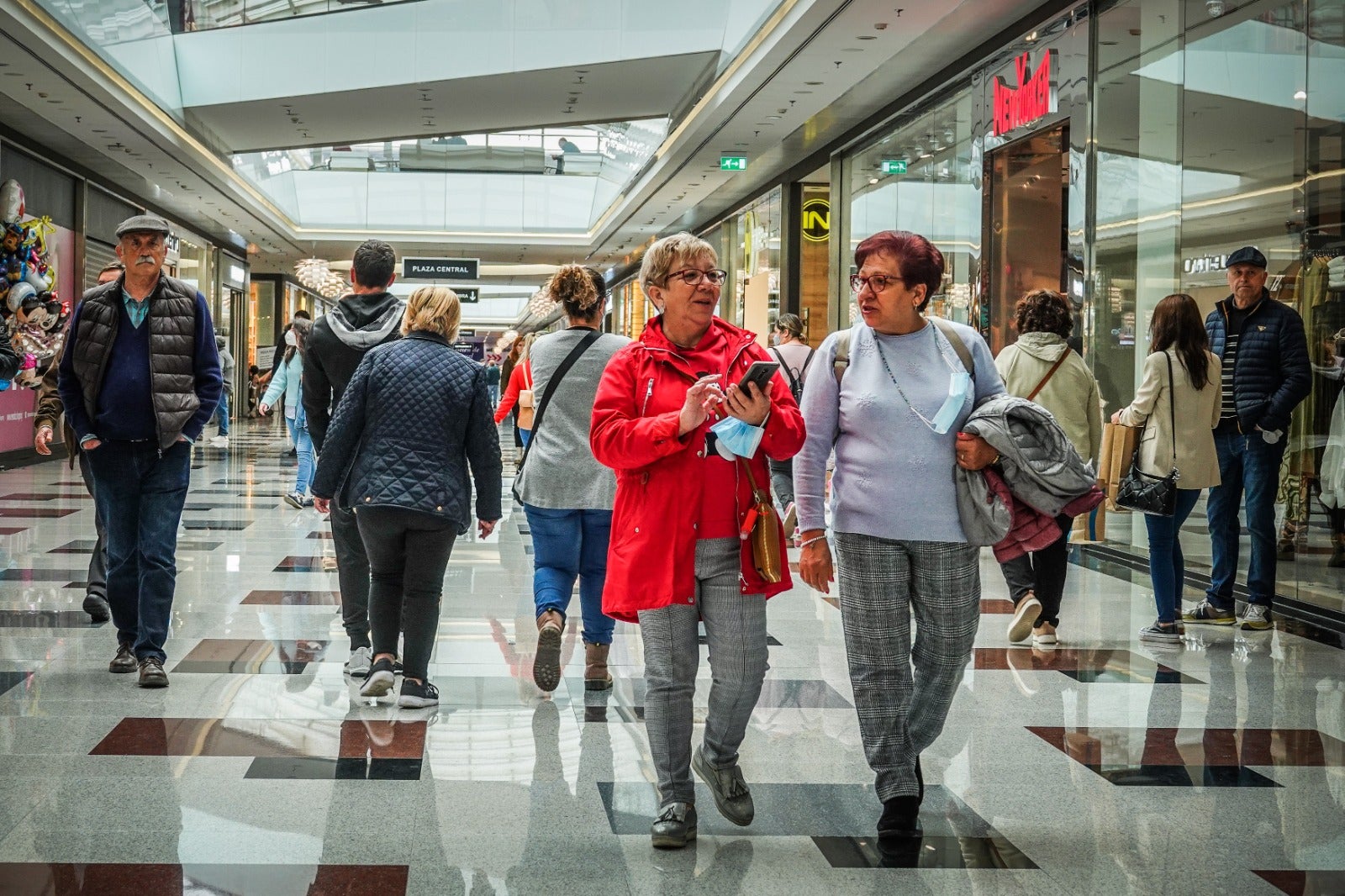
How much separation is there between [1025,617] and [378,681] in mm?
2879

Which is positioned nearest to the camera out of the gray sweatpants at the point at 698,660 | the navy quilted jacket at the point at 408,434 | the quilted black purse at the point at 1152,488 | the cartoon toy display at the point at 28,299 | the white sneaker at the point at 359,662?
the gray sweatpants at the point at 698,660

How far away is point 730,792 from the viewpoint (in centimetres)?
336

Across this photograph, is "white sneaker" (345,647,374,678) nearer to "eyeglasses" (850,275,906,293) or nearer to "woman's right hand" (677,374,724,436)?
"woman's right hand" (677,374,724,436)

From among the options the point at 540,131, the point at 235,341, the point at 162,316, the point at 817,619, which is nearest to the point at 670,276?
the point at 162,316

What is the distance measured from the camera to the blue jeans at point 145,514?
4977mm

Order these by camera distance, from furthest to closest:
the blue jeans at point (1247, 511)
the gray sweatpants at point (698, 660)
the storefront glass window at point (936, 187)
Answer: the storefront glass window at point (936, 187), the blue jeans at point (1247, 511), the gray sweatpants at point (698, 660)

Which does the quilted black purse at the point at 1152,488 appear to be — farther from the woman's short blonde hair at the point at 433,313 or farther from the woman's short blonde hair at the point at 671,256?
the woman's short blonde hair at the point at 671,256

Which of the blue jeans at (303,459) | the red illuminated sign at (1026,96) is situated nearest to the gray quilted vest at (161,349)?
the blue jeans at (303,459)

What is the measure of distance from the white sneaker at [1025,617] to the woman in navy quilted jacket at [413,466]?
8.30 feet

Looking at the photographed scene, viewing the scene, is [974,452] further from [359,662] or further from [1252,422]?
[1252,422]

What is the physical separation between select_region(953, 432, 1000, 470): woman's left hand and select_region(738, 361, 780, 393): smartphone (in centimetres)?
57

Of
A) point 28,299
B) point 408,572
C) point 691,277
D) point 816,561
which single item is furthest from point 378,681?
point 28,299

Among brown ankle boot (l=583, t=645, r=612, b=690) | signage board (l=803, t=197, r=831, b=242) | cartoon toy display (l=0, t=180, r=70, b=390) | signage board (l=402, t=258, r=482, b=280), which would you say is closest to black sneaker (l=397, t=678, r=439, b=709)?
brown ankle boot (l=583, t=645, r=612, b=690)

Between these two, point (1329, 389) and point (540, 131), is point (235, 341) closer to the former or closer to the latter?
point (540, 131)
